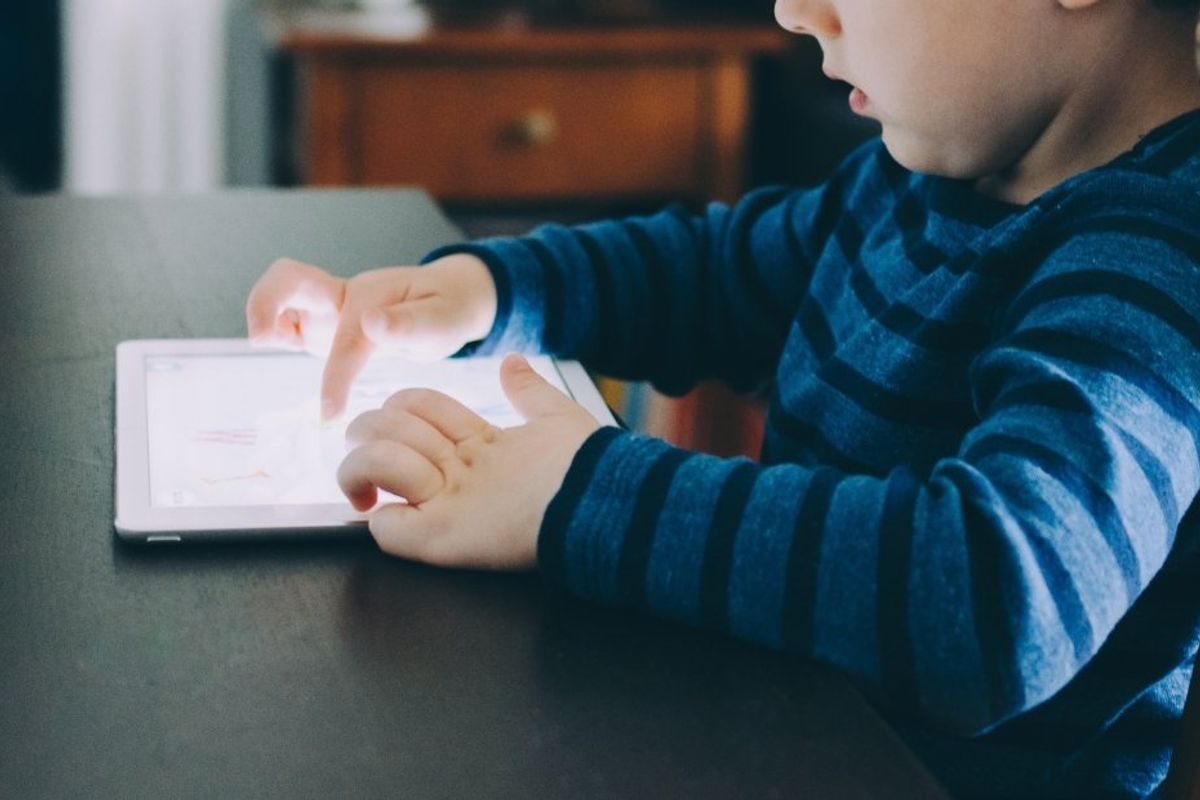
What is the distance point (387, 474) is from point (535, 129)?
4.97 feet

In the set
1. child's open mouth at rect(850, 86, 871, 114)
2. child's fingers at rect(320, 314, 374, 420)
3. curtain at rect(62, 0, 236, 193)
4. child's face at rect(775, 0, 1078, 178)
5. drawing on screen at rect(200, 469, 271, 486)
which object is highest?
child's face at rect(775, 0, 1078, 178)

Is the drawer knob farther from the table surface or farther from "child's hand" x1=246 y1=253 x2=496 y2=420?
the table surface

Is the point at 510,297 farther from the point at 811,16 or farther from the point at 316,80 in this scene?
the point at 316,80

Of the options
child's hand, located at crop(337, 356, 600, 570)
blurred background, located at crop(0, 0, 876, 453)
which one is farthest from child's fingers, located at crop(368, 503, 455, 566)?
blurred background, located at crop(0, 0, 876, 453)

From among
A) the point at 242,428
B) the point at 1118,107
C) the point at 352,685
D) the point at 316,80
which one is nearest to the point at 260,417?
the point at 242,428

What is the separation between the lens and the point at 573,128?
2.03m

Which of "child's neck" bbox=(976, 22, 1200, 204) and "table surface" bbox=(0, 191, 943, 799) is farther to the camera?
"child's neck" bbox=(976, 22, 1200, 204)

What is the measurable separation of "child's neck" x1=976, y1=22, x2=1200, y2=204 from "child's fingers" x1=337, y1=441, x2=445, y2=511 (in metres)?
0.29

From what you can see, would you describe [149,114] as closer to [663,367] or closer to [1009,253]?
[663,367]

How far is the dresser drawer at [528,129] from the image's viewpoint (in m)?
1.98

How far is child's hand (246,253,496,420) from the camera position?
2.24ft

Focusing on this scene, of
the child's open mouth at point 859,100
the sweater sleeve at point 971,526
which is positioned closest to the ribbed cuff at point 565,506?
the sweater sleeve at point 971,526

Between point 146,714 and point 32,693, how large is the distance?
3 centimetres

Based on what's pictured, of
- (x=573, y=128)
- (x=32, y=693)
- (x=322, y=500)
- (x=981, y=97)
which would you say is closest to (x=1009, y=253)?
(x=981, y=97)
